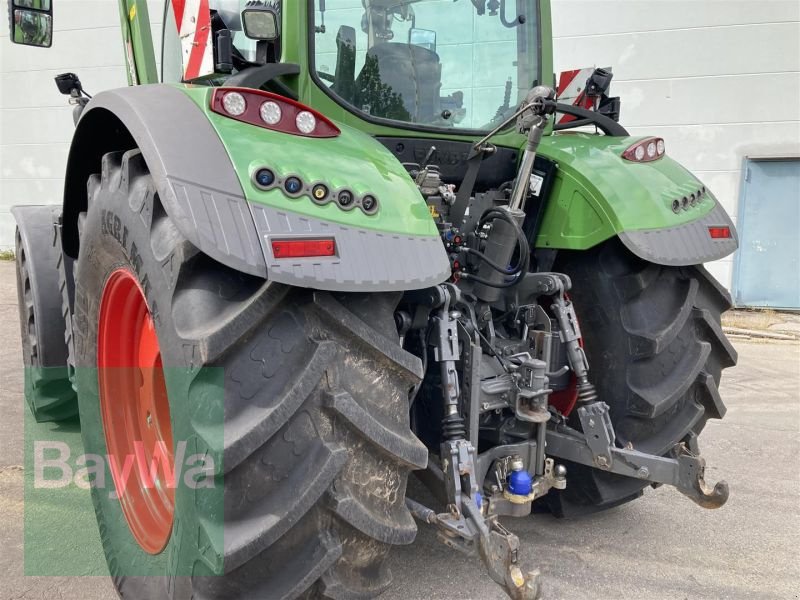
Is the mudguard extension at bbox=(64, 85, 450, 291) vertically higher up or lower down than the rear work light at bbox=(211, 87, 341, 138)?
lower down

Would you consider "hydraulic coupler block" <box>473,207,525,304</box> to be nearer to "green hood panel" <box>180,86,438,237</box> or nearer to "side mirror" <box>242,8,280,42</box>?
"green hood panel" <box>180,86,438,237</box>

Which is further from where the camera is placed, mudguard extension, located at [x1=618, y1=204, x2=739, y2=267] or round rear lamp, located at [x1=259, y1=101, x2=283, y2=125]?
mudguard extension, located at [x1=618, y1=204, x2=739, y2=267]

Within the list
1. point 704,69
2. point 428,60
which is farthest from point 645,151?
point 704,69

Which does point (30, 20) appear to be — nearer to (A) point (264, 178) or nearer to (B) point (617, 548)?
(A) point (264, 178)

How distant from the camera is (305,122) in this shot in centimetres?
183

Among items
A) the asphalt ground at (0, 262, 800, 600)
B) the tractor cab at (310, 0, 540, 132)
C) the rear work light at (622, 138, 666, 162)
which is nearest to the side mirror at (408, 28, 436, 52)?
the tractor cab at (310, 0, 540, 132)

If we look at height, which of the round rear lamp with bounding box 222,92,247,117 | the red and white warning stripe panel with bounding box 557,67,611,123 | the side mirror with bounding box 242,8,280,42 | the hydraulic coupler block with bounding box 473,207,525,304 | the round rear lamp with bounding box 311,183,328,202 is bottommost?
the hydraulic coupler block with bounding box 473,207,525,304

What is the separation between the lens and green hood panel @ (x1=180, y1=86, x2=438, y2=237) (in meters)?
1.64

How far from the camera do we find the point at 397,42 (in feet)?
8.23

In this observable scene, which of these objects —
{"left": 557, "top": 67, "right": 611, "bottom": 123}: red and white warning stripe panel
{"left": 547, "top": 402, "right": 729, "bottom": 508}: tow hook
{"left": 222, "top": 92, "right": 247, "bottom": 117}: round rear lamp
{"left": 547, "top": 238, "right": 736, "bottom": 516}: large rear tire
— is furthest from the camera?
{"left": 557, "top": 67, "right": 611, "bottom": 123}: red and white warning stripe panel

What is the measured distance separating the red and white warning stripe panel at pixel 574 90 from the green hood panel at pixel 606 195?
593 mm

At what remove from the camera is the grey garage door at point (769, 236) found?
298 inches

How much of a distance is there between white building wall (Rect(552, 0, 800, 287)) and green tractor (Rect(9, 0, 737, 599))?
4.82 metres

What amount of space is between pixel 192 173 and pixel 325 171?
12.2 inches
